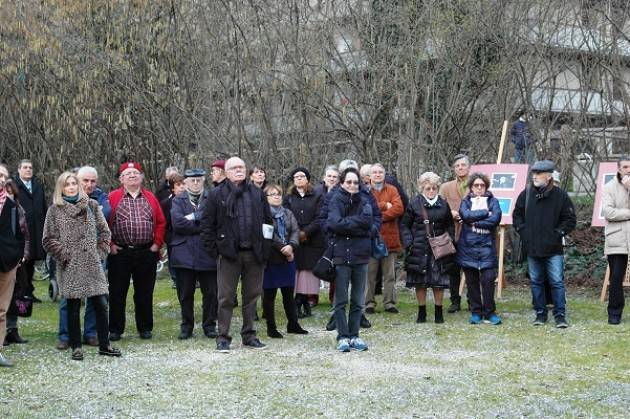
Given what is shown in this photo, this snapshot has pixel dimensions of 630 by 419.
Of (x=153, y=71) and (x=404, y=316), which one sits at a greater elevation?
(x=153, y=71)

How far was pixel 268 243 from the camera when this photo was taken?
36.0 feet

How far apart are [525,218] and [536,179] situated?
1.76ft

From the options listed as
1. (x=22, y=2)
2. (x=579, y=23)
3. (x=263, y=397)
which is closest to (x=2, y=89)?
(x=22, y=2)

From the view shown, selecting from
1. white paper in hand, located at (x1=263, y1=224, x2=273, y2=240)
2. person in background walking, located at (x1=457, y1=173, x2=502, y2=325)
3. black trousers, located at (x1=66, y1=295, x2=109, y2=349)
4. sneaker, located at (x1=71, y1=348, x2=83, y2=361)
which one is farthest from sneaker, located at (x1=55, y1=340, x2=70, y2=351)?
person in background walking, located at (x1=457, y1=173, x2=502, y2=325)

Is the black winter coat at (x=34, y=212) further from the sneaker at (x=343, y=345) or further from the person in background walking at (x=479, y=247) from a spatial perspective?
the person in background walking at (x=479, y=247)

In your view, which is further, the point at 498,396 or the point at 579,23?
the point at 579,23

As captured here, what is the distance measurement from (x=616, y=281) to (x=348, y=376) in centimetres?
455

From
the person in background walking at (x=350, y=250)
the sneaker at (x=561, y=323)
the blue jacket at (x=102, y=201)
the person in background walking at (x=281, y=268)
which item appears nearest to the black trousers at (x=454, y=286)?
the sneaker at (x=561, y=323)

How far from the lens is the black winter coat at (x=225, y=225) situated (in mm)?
10727

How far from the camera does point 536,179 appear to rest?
1233 cm

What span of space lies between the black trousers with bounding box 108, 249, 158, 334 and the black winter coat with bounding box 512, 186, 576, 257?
14.7 feet

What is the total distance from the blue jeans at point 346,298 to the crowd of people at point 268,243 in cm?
1

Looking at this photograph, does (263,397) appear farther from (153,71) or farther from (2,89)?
(2,89)

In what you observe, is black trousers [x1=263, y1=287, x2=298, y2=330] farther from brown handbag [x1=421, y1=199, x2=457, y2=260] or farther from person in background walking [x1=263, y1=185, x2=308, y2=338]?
brown handbag [x1=421, y1=199, x2=457, y2=260]
